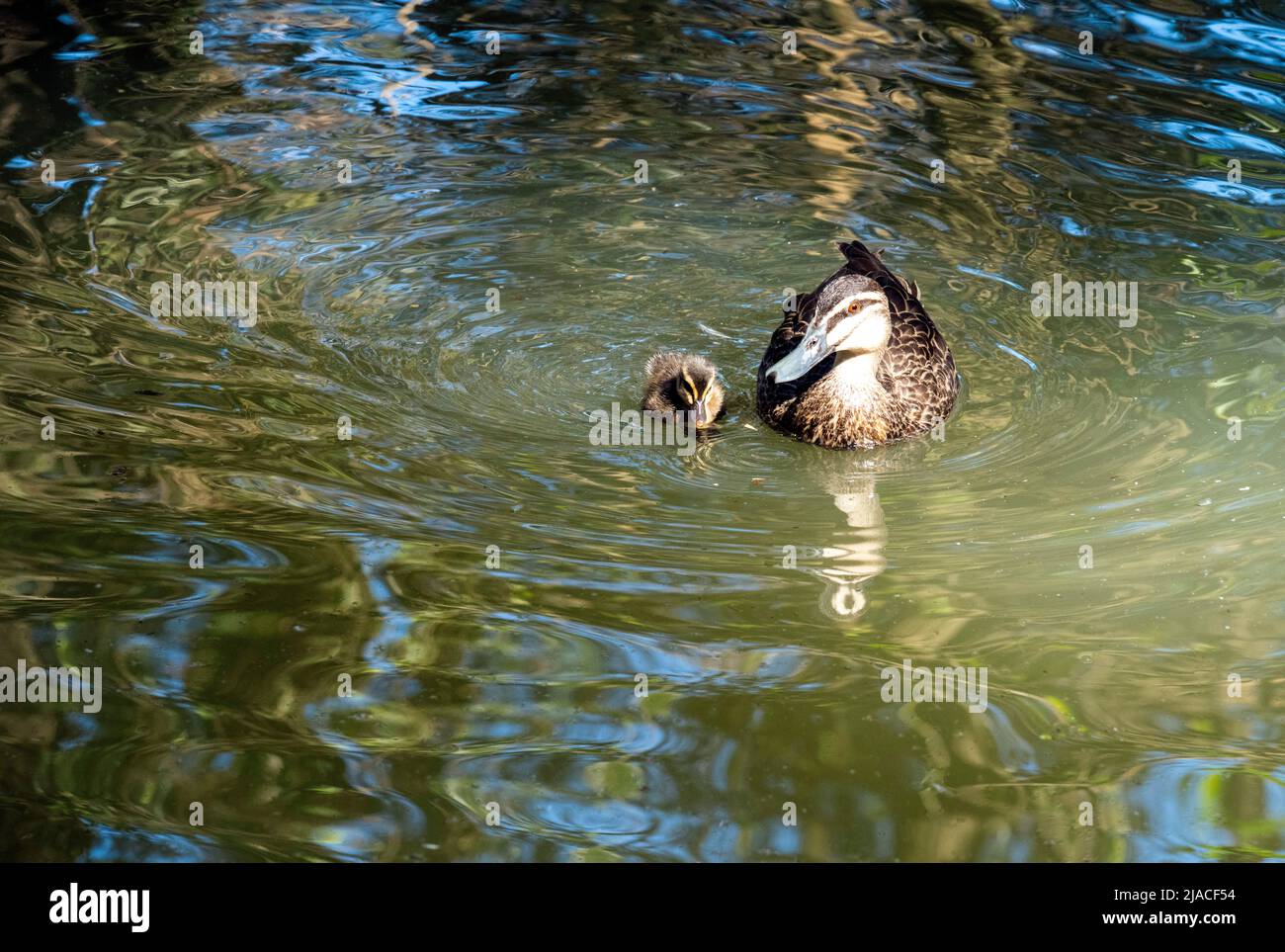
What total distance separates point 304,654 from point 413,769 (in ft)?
2.52

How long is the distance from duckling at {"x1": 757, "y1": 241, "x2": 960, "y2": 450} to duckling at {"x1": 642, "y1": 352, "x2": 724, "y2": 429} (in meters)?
0.31

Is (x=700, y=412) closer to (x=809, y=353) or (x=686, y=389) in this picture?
(x=686, y=389)

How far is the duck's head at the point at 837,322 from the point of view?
6941 millimetres

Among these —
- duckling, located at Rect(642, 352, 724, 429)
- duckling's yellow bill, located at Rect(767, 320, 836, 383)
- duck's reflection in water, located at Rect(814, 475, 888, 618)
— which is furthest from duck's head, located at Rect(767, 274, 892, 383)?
duck's reflection in water, located at Rect(814, 475, 888, 618)

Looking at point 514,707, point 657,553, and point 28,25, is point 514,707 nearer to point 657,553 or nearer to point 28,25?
point 657,553

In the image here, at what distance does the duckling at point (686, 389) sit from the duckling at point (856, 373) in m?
0.31

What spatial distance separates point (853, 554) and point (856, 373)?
1.74m

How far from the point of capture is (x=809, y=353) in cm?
692

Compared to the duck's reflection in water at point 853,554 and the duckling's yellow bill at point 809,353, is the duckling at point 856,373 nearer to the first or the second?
the duckling's yellow bill at point 809,353

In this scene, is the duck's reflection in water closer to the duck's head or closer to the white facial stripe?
the duck's head

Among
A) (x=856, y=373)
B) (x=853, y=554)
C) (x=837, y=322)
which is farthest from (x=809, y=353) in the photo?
(x=853, y=554)

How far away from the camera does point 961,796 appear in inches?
172

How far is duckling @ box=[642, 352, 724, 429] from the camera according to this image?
7094 millimetres

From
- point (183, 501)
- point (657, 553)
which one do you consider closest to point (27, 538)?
point (183, 501)
